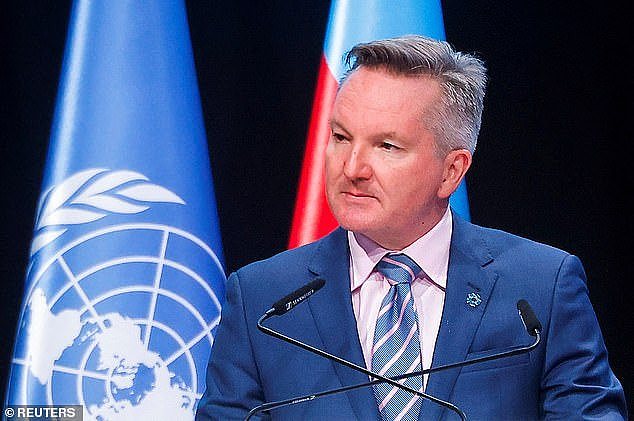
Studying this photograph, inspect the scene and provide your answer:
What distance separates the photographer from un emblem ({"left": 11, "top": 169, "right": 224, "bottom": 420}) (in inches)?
109

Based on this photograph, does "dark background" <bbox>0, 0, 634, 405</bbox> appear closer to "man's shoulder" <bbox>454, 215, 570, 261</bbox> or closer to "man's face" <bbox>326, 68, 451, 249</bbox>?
"man's shoulder" <bbox>454, 215, 570, 261</bbox>

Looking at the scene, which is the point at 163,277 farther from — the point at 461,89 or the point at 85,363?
the point at 461,89

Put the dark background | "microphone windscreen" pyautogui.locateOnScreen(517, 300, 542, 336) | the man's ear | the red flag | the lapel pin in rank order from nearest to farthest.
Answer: "microphone windscreen" pyautogui.locateOnScreen(517, 300, 542, 336)
the lapel pin
the man's ear
the red flag
the dark background

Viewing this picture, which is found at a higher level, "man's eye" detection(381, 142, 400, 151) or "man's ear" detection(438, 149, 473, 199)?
"man's eye" detection(381, 142, 400, 151)

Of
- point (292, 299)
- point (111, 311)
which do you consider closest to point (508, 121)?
point (111, 311)

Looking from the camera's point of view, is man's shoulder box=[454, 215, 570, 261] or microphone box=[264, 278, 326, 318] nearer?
microphone box=[264, 278, 326, 318]

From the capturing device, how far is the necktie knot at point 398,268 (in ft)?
6.81

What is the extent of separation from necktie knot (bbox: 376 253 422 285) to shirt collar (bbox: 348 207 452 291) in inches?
0.6

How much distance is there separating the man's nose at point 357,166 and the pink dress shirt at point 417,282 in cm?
26

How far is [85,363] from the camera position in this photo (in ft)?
9.05

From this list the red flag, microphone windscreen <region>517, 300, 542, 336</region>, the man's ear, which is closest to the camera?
microphone windscreen <region>517, 300, 542, 336</region>

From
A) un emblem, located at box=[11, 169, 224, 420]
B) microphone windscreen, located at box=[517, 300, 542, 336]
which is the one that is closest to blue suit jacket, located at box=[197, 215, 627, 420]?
microphone windscreen, located at box=[517, 300, 542, 336]

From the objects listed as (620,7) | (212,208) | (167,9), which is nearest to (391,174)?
(212,208)

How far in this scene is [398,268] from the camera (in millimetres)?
2086
